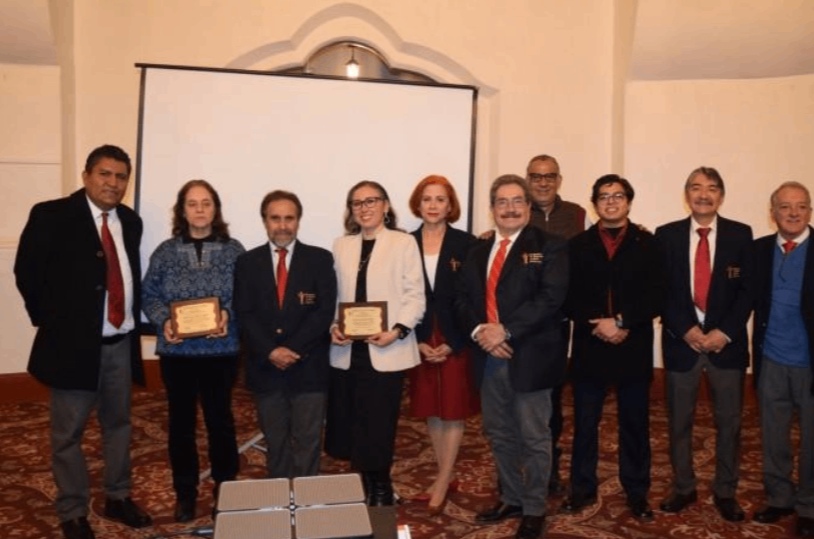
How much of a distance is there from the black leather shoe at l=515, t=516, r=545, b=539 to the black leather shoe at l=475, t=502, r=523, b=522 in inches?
7.4

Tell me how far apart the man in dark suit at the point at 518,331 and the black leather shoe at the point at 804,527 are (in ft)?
3.88

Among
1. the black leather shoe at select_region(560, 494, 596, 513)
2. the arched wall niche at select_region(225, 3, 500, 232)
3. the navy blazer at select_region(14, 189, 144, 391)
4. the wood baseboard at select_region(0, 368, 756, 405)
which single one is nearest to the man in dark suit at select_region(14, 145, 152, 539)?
the navy blazer at select_region(14, 189, 144, 391)

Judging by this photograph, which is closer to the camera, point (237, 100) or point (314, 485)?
point (314, 485)

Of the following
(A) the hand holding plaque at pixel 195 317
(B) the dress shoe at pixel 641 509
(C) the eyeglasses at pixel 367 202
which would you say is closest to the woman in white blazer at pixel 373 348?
(C) the eyeglasses at pixel 367 202

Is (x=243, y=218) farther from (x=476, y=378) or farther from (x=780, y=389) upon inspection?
(x=780, y=389)

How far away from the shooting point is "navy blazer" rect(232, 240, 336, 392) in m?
3.57

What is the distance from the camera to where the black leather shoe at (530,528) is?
136 inches

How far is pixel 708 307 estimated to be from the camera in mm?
3625

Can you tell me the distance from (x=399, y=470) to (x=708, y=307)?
6.63 ft

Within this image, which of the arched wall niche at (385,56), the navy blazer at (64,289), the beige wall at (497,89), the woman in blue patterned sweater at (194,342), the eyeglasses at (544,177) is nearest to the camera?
the navy blazer at (64,289)

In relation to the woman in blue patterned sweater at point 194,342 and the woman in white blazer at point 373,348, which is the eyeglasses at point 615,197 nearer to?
the woman in white blazer at point 373,348

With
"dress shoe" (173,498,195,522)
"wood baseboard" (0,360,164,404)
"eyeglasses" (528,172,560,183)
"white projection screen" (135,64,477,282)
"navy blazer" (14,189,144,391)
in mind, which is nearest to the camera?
"navy blazer" (14,189,144,391)

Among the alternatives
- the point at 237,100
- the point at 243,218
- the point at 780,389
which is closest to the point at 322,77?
the point at 237,100

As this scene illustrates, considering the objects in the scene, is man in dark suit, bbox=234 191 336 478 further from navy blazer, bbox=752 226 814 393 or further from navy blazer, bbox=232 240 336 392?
navy blazer, bbox=752 226 814 393
